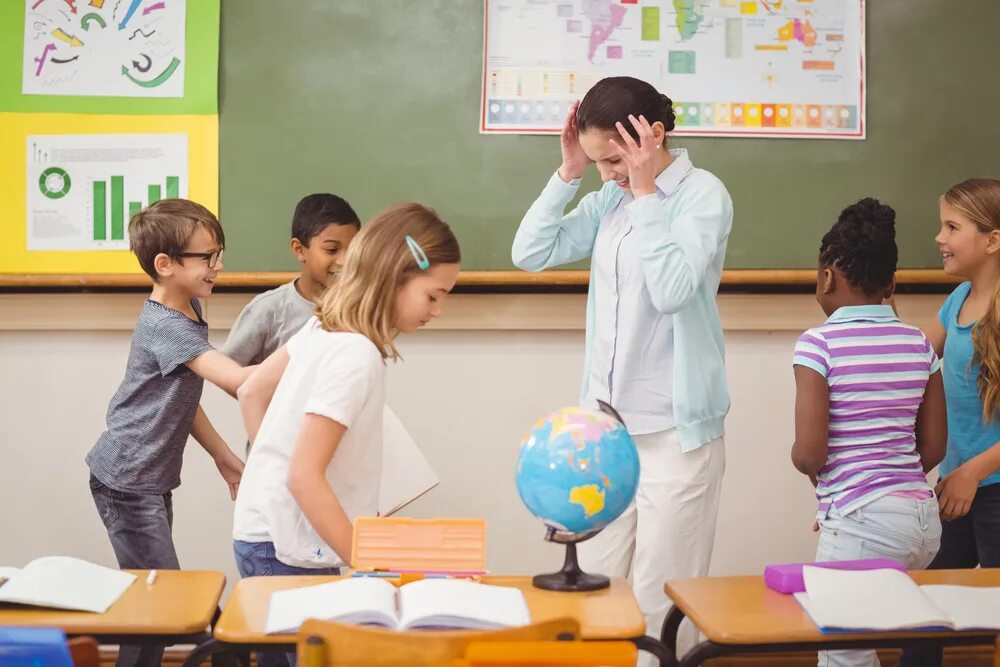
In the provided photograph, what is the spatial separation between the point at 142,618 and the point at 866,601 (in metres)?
1.12

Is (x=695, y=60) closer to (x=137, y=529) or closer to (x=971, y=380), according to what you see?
(x=971, y=380)

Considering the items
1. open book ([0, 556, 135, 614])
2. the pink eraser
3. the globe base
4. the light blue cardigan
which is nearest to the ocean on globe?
the globe base

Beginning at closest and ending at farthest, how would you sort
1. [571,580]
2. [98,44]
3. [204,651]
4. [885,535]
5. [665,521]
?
1. [204,651]
2. [571,580]
3. [885,535]
4. [665,521]
5. [98,44]

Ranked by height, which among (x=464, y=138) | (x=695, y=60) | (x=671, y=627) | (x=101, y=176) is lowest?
(x=671, y=627)

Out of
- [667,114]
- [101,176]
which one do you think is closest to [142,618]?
[667,114]

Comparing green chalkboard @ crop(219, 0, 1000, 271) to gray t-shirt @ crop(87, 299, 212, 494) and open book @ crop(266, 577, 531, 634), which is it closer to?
gray t-shirt @ crop(87, 299, 212, 494)

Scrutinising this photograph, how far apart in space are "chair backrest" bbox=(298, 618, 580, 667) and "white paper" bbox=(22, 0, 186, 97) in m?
2.10

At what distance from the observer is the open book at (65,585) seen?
5.32 feet

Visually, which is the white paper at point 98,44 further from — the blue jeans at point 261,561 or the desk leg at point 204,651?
the desk leg at point 204,651

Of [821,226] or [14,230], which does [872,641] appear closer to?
[821,226]

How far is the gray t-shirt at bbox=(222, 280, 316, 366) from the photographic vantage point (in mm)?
2646

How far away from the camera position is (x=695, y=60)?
3023 millimetres

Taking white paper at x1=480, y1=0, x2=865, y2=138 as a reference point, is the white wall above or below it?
below

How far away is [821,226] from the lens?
305 centimetres
